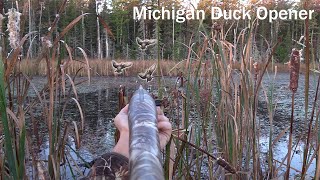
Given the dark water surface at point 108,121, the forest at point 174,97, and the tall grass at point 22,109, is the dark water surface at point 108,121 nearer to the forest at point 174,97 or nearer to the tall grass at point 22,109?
the forest at point 174,97

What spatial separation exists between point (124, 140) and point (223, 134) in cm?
73

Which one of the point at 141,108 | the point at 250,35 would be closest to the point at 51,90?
the point at 141,108

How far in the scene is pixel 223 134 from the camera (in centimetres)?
158

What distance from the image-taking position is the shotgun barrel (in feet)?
1.13

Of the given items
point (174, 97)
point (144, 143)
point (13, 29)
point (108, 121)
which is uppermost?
point (13, 29)

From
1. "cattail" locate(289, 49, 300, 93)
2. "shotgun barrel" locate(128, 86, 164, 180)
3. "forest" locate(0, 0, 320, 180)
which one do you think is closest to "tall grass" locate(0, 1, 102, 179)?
"forest" locate(0, 0, 320, 180)

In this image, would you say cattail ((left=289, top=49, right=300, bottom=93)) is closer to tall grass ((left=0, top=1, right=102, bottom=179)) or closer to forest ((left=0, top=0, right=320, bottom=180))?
forest ((left=0, top=0, right=320, bottom=180))

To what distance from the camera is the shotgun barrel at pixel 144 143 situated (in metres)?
0.35

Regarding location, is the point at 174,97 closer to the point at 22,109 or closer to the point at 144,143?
the point at 22,109

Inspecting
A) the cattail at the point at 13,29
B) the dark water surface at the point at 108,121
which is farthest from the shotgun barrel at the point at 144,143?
the dark water surface at the point at 108,121

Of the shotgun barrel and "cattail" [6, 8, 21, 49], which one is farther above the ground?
"cattail" [6, 8, 21, 49]

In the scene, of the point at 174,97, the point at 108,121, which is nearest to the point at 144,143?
the point at 174,97

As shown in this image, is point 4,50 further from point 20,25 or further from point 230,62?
point 230,62

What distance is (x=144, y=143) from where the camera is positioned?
0.41 m
